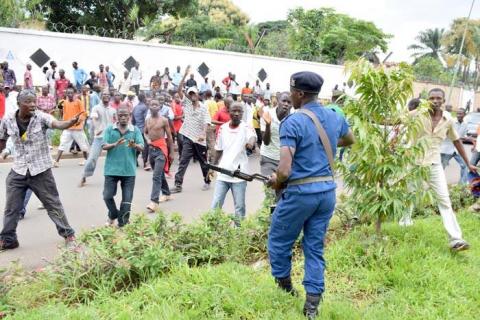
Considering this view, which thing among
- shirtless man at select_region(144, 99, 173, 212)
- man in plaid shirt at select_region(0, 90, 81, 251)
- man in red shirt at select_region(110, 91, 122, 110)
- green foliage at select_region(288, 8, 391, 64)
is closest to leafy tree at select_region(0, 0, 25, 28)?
man in red shirt at select_region(110, 91, 122, 110)

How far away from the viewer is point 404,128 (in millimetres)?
4691

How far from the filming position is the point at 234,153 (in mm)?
5789

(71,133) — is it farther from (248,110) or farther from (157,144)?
(248,110)

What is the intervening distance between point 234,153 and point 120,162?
4.66 feet

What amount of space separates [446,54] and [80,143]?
Result: 48.8m

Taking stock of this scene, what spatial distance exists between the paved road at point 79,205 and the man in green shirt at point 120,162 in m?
0.51

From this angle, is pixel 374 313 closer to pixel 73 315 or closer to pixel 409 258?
pixel 409 258

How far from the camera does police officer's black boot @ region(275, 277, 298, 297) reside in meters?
3.68

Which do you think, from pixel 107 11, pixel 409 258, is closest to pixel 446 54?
pixel 107 11

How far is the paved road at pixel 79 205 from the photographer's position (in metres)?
5.49

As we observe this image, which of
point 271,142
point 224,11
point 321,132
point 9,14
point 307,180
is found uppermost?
point 224,11

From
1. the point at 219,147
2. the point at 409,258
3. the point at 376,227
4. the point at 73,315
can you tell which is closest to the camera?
the point at 73,315

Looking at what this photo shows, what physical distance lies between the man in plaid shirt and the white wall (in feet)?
43.9

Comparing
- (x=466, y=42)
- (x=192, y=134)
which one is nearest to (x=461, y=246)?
(x=192, y=134)
